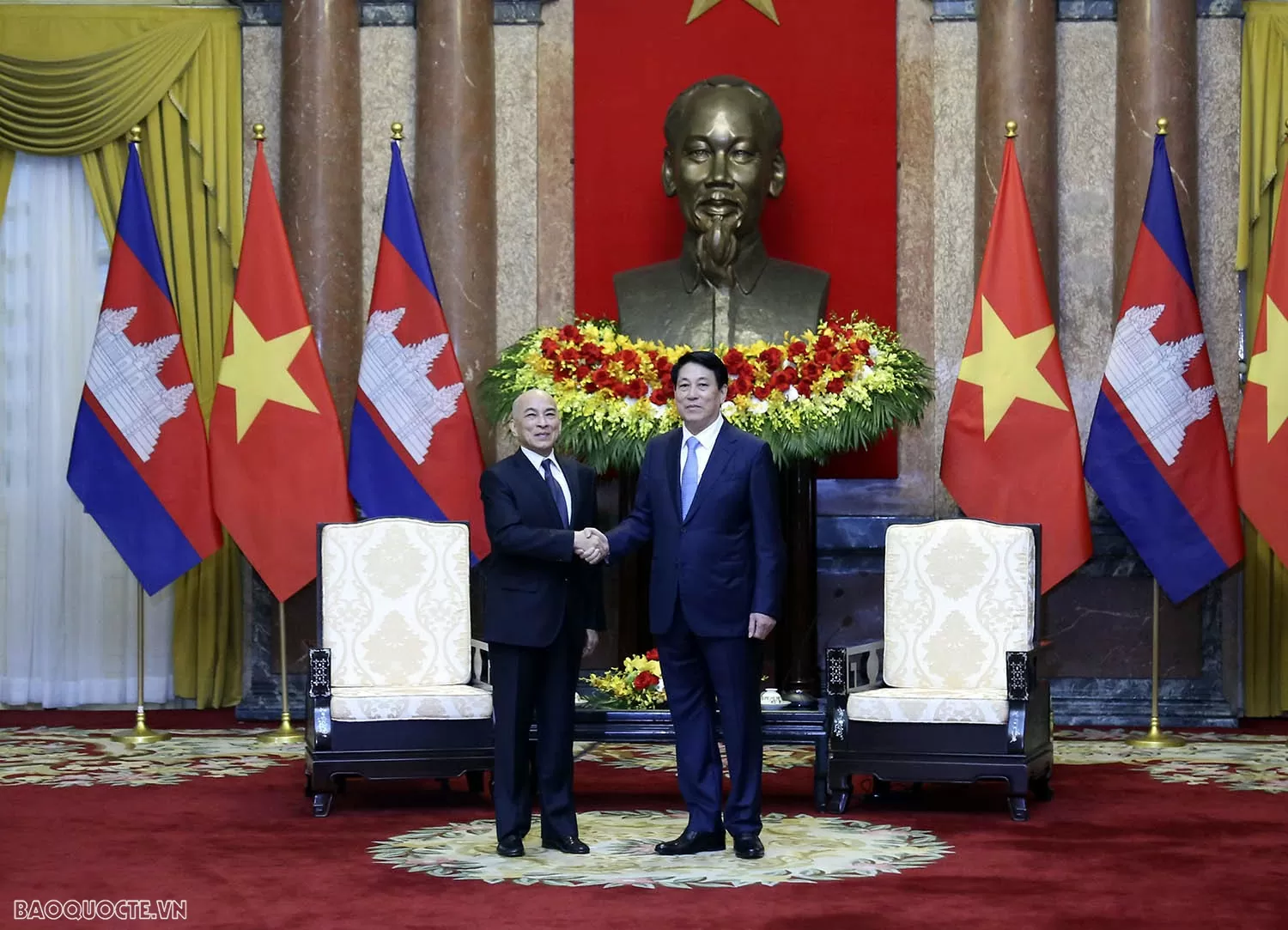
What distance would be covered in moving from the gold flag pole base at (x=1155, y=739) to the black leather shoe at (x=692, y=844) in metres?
3.34

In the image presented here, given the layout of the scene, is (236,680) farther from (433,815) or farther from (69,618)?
(433,815)

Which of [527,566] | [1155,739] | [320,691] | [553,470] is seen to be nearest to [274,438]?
[320,691]

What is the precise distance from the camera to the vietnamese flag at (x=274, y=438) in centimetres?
830

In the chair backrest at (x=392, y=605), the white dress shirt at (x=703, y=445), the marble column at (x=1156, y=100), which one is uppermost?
the marble column at (x=1156, y=100)

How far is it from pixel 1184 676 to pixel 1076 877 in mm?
4201

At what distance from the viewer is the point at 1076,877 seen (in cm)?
516

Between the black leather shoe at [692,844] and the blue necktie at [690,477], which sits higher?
the blue necktie at [690,477]

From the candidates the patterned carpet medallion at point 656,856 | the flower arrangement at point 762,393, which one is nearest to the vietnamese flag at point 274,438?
the flower arrangement at point 762,393

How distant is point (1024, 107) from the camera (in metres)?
9.19

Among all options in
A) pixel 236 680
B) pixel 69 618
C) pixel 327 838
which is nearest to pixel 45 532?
pixel 69 618

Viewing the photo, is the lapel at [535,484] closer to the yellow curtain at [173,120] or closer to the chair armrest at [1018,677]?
the chair armrest at [1018,677]

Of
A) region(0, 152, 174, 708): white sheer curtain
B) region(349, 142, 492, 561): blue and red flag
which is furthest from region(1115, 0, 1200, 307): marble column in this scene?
region(0, 152, 174, 708): white sheer curtain

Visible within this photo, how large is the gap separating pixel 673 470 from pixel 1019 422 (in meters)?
3.09

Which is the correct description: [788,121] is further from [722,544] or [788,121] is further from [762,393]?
[722,544]
